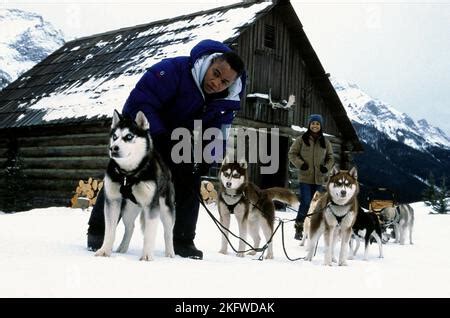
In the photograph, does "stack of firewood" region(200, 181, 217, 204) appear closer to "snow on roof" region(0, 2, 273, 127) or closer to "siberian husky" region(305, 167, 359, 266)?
"snow on roof" region(0, 2, 273, 127)

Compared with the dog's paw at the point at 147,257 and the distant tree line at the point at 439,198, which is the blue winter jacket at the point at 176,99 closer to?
the dog's paw at the point at 147,257

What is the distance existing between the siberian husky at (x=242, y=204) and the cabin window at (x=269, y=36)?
399 inches

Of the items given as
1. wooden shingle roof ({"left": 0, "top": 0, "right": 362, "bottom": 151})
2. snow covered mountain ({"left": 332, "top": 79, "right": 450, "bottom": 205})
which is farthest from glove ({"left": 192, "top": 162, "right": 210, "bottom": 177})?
snow covered mountain ({"left": 332, "top": 79, "right": 450, "bottom": 205})

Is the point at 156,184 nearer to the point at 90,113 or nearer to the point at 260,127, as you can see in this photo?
the point at 90,113

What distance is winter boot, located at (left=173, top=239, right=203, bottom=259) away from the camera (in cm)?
474

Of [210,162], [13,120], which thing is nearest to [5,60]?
[13,120]

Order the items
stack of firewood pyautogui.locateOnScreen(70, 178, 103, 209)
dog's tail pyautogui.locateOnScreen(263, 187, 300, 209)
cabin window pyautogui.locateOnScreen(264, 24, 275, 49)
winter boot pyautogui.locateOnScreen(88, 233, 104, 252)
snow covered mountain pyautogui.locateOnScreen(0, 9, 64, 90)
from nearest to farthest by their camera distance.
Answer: winter boot pyautogui.locateOnScreen(88, 233, 104, 252) < dog's tail pyautogui.locateOnScreen(263, 187, 300, 209) < stack of firewood pyautogui.locateOnScreen(70, 178, 103, 209) < cabin window pyautogui.locateOnScreen(264, 24, 275, 49) < snow covered mountain pyautogui.locateOnScreen(0, 9, 64, 90)

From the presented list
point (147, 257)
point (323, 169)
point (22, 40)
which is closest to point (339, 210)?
point (147, 257)

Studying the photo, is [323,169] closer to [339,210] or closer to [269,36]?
[339,210]

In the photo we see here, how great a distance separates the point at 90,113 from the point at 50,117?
5.69ft

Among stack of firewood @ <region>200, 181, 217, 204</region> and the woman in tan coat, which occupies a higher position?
the woman in tan coat

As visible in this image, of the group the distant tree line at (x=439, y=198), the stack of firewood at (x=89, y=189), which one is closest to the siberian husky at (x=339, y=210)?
the stack of firewood at (x=89, y=189)

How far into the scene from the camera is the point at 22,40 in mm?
135125

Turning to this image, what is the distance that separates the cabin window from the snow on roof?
0.64m
